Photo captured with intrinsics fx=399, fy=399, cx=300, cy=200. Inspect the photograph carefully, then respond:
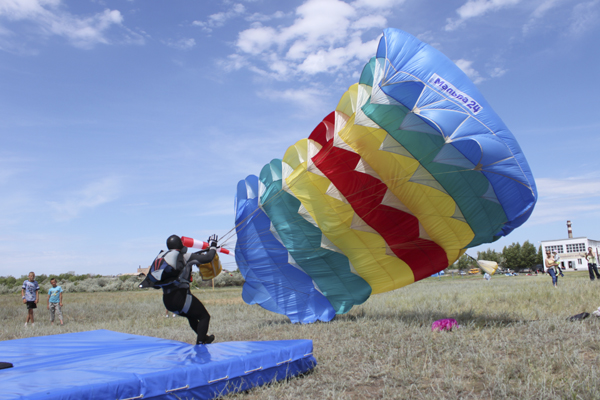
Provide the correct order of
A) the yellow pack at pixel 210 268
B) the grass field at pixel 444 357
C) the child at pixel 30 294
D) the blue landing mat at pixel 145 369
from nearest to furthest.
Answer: the blue landing mat at pixel 145 369, the grass field at pixel 444 357, the yellow pack at pixel 210 268, the child at pixel 30 294

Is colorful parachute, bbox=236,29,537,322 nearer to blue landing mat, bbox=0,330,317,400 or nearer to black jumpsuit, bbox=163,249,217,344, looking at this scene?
black jumpsuit, bbox=163,249,217,344

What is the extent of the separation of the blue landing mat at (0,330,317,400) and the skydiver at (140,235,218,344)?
381 mm

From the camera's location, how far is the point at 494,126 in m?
4.89

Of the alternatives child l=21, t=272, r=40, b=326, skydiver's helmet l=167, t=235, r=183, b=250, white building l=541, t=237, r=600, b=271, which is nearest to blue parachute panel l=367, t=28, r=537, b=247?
skydiver's helmet l=167, t=235, r=183, b=250

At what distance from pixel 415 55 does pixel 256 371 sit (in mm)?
4126

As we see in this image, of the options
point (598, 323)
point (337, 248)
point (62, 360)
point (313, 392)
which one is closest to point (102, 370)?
point (62, 360)

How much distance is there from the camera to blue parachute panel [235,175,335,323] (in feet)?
24.4

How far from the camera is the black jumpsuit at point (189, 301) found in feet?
15.5

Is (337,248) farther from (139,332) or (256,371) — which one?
(139,332)

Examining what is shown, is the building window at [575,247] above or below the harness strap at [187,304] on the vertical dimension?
below

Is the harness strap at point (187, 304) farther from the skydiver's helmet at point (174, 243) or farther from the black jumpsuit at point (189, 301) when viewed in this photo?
the skydiver's helmet at point (174, 243)

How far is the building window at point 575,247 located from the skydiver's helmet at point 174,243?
74.4 metres

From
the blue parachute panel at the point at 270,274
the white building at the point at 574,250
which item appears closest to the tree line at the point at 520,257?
the white building at the point at 574,250

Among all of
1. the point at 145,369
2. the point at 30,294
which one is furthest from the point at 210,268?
the point at 30,294
